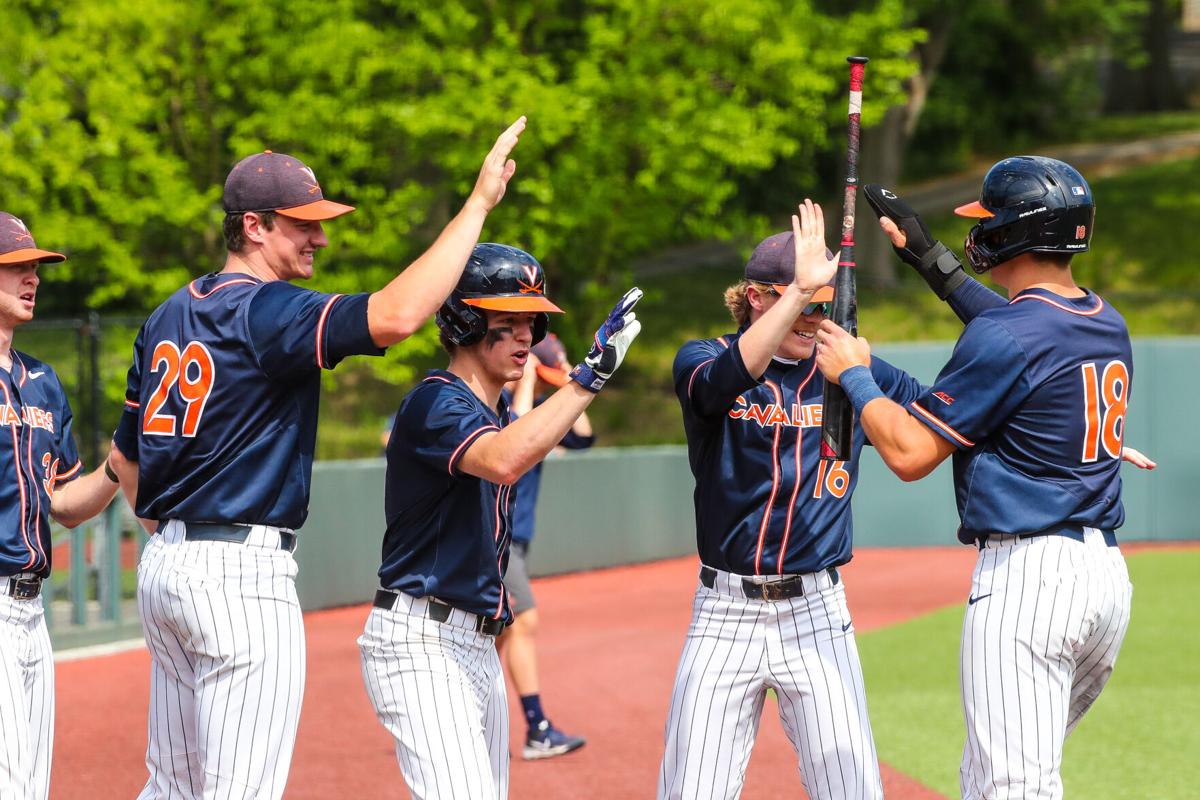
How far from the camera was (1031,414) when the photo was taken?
162 inches

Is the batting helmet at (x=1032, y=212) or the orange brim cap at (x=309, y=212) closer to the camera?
the batting helmet at (x=1032, y=212)

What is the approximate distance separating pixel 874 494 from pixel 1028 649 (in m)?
12.5

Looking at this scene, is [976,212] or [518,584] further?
[518,584]

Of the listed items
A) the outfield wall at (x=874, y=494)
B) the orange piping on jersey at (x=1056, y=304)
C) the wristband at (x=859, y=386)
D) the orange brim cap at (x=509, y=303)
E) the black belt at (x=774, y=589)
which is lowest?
the outfield wall at (x=874, y=494)

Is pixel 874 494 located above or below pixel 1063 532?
below

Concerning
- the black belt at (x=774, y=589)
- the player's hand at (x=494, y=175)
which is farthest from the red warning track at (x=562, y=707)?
the player's hand at (x=494, y=175)

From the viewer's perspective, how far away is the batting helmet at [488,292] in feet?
14.1

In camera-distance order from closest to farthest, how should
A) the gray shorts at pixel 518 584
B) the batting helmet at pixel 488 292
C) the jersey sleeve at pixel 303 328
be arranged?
the jersey sleeve at pixel 303 328, the batting helmet at pixel 488 292, the gray shorts at pixel 518 584

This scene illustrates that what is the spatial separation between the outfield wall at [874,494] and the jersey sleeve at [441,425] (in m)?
8.40

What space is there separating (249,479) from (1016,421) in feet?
7.04

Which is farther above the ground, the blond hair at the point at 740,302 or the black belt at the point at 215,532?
the blond hair at the point at 740,302

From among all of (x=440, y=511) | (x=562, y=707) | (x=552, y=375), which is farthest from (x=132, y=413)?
(x=562, y=707)

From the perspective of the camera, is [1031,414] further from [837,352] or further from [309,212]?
[309,212]

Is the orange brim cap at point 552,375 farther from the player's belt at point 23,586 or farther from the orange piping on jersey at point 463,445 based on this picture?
the orange piping on jersey at point 463,445
